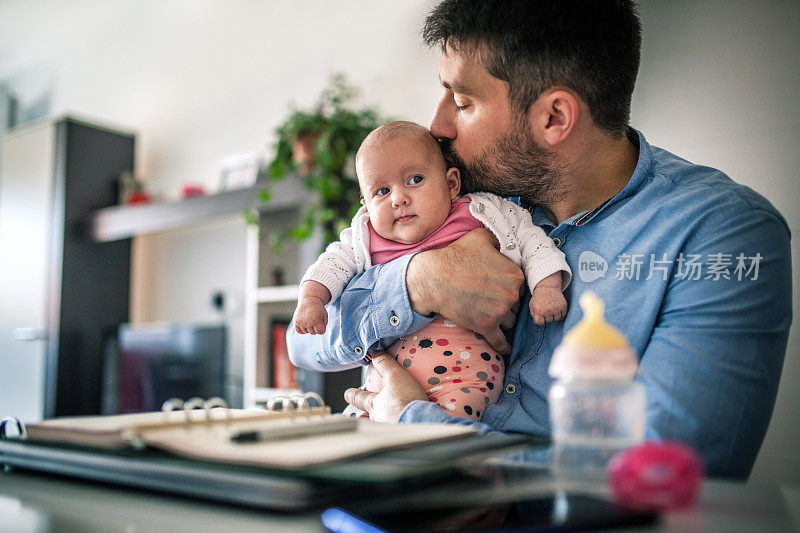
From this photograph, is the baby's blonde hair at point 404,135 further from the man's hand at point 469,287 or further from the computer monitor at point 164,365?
the computer monitor at point 164,365

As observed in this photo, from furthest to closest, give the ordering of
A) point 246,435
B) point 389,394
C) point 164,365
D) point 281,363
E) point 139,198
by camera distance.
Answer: point 139,198 < point 164,365 < point 281,363 < point 389,394 < point 246,435

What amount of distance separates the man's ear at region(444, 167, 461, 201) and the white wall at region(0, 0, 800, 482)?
2.26 ft

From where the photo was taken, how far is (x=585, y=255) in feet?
3.84

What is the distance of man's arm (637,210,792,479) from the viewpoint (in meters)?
0.87

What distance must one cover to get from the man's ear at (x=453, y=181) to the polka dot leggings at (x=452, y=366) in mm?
297

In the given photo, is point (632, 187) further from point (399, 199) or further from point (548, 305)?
point (399, 199)

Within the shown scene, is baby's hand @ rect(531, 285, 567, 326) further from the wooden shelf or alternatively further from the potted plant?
the wooden shelf

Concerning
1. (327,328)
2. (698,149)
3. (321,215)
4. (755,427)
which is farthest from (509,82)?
(321,215)

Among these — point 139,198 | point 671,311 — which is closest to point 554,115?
point 671,311

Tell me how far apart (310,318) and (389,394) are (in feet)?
0.65

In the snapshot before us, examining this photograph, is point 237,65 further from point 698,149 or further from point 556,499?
point 556,499

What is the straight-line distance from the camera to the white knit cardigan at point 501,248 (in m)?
1.15

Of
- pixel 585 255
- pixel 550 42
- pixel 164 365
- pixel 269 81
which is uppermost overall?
pixel 269 81

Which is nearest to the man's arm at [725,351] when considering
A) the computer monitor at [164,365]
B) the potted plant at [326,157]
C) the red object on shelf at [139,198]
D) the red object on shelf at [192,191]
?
the potted plant at [326,157]
